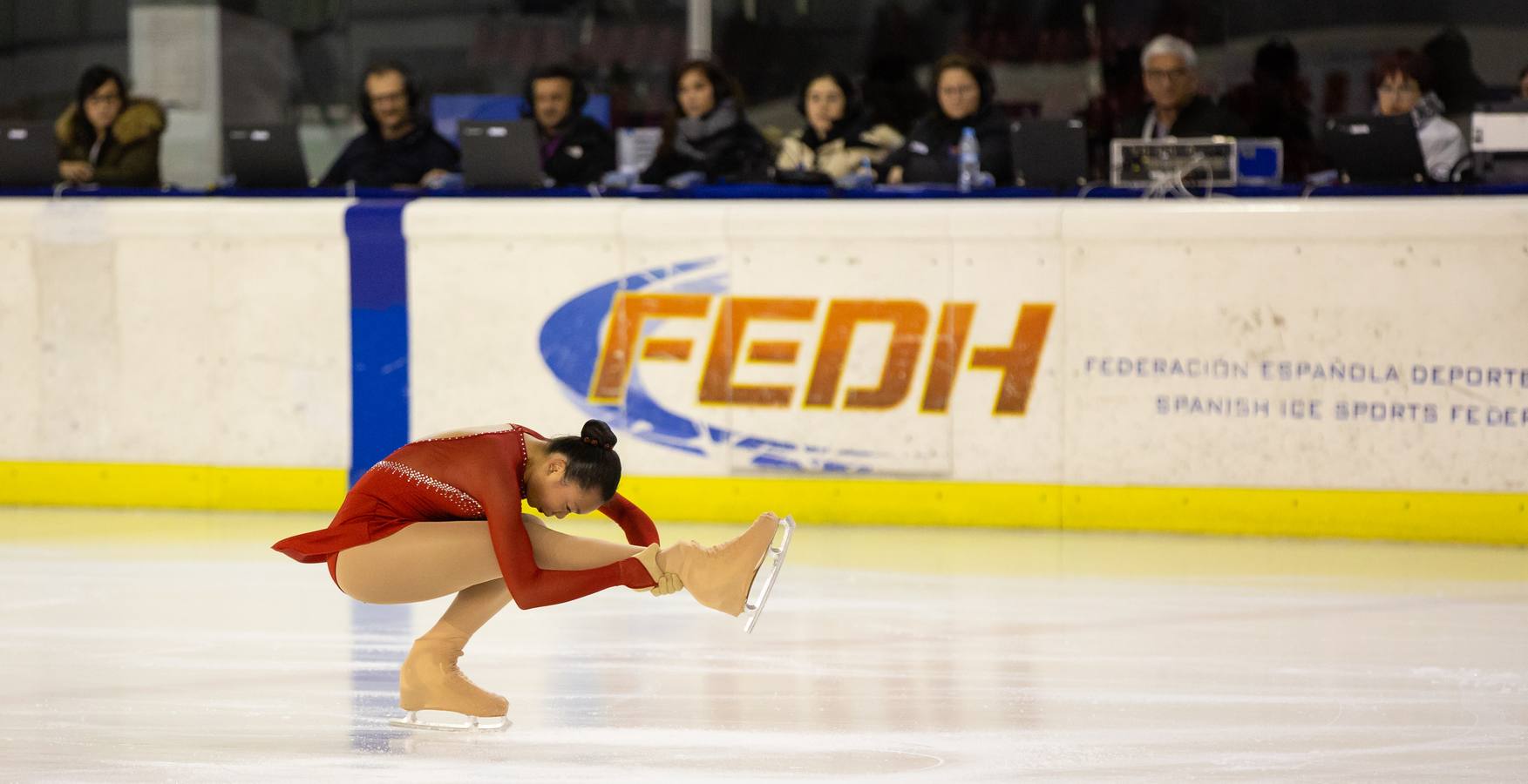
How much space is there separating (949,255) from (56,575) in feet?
10.9

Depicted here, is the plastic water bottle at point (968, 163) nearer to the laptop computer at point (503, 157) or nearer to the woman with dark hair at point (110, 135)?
the laptop computer at point (503, 157)

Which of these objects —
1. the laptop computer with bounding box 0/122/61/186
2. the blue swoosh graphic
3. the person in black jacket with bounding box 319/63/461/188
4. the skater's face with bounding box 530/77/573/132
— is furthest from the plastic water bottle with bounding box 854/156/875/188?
the laptop computer with bounding box 0/122/61/186

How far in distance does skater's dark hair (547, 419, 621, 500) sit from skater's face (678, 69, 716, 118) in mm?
4716

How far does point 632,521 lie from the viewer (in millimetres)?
4055

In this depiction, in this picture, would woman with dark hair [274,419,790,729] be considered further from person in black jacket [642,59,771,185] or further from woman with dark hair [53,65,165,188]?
woman with dark hair [53,65,165,188]

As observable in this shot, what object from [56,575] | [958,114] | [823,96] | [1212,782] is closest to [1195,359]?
[958,114]

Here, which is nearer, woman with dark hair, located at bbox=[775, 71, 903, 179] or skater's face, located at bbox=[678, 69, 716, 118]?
skater's face, located at bbox=[678, 69, 716, 118]

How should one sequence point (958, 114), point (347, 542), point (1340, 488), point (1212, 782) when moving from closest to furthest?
1. point (1212, 782)
2. point (347, 542)
3. point (1340, 488)
4. point (958, 114)

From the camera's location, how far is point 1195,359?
22.5ft

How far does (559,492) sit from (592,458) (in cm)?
10

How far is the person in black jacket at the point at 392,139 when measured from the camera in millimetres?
8327

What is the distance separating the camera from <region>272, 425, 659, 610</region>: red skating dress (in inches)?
147

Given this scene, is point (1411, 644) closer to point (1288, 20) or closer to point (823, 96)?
point (823, 96)

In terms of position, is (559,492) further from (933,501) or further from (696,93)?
(696,93)
